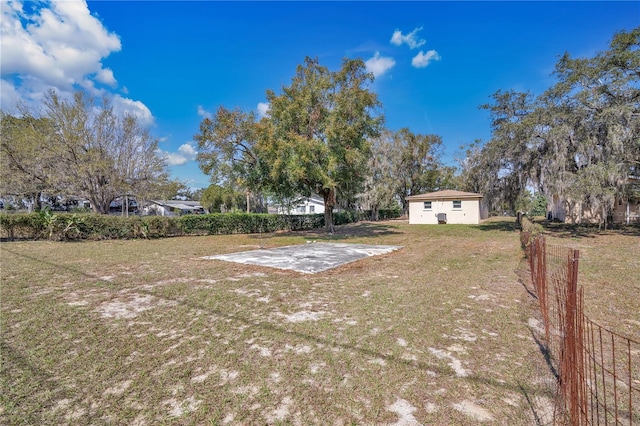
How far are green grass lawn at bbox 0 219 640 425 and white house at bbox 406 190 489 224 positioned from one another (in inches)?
729

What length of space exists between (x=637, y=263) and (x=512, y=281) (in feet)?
14.3

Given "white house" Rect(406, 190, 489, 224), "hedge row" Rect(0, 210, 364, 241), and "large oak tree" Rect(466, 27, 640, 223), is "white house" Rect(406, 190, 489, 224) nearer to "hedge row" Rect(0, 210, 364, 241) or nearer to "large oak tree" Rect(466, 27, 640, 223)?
"large oak tree" Rect(466, 27, 640, 223)

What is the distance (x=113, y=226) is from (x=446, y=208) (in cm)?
2188

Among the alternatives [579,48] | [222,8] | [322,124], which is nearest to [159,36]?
[222,8]

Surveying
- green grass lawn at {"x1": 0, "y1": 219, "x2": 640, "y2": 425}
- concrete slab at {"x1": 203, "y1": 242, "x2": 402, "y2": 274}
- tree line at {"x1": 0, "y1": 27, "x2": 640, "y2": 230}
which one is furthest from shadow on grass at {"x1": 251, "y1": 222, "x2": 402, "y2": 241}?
green grass lawn at {"x1": 0, "y1": 219, "x2": 640, "y2": 425}

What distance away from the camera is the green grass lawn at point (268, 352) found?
6.77 ft

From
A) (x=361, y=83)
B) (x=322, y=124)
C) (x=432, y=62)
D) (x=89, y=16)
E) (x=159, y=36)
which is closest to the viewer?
(x=89, y=16)

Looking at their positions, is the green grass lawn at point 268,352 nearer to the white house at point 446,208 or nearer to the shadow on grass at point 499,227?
the shadow on grass at point 499,227

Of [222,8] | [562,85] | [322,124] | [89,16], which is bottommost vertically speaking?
[322,124]

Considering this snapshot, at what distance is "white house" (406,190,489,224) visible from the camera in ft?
74.2

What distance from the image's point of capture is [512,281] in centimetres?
564

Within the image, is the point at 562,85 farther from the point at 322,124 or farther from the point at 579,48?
the point at 322,124

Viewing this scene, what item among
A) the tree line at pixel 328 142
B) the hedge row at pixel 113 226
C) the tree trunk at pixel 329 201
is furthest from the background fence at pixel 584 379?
the hedge row at pixel 113 226

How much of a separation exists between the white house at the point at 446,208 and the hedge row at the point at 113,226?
13.4m
